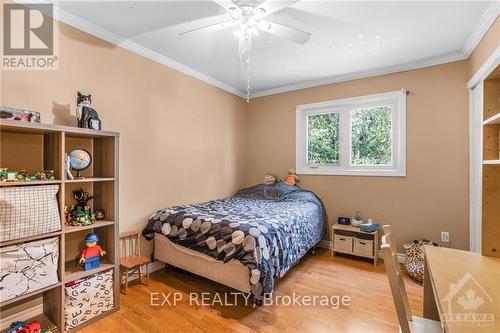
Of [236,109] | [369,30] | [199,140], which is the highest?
[369,30]

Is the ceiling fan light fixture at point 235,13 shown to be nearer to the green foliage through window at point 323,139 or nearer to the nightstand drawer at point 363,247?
the green foliage through window at point 323,139

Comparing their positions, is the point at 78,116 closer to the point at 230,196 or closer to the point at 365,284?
the point at 230,196

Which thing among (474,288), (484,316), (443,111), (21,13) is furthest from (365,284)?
(21,13)

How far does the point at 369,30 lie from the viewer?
7.51 ft

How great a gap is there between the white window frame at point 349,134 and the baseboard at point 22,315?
3347 millimetres

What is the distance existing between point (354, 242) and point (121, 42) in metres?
3.56

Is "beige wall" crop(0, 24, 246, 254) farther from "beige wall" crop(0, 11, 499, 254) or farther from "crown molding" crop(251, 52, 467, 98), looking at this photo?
"crown molding" crop(251, 52, 467, 98)

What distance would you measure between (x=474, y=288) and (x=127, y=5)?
2849 mm

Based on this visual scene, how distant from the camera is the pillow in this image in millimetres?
1525

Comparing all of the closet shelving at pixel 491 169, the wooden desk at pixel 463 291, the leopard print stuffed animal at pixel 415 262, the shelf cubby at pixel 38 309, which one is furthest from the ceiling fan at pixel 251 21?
the leopard print stuffed animal at pixel 415 262

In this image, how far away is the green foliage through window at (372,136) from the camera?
10.8ft

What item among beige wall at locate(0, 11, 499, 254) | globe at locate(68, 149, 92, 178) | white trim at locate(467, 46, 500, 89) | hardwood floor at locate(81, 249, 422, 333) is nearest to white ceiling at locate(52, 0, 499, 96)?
beige wall at locate(0, 11, 499, 254)

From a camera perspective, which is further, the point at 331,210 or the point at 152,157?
the point at 331,210

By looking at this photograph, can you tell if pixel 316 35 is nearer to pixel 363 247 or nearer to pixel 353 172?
pixel 353 172
